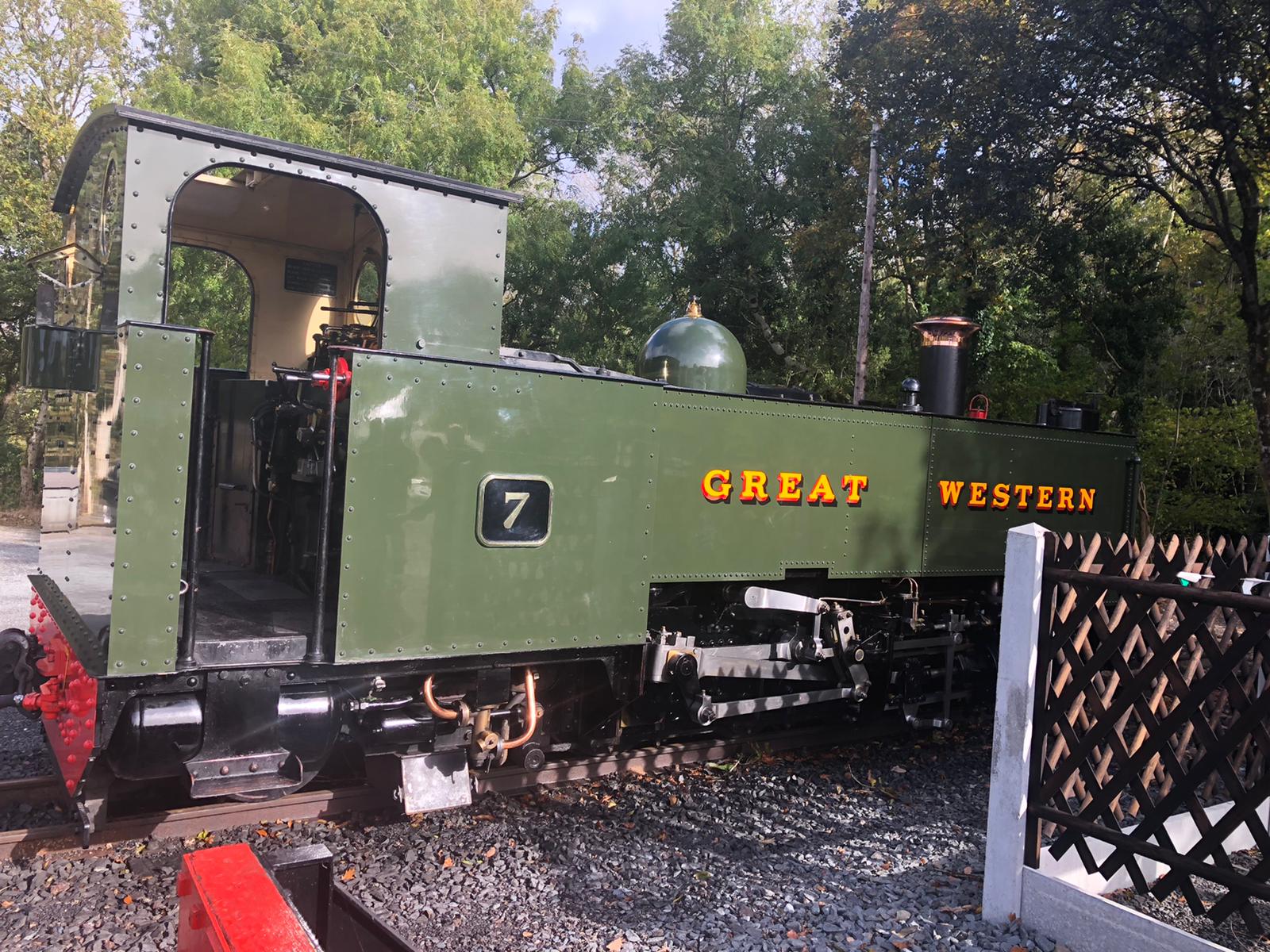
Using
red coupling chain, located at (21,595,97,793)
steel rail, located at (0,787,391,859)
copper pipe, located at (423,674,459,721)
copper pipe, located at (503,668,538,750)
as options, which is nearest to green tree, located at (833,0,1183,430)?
copper pipe, located at (503,668,538,750)

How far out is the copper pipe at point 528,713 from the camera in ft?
15.4

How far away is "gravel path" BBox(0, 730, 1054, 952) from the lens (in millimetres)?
3766

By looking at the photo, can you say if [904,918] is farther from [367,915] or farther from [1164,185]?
[1164,185]

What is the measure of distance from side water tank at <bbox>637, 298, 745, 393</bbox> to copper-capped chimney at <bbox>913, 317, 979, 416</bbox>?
1720 millimetres

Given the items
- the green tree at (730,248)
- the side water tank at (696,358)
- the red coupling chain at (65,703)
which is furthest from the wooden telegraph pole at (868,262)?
the red coupling chain at (65,703)

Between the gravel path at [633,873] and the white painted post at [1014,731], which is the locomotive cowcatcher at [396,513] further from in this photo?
the white painted post at [1014,731]

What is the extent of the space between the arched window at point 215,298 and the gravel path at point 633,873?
3106 millimetres

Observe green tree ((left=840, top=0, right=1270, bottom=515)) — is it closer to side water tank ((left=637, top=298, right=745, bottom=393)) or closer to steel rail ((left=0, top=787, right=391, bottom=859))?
side water tank ((left=637, top=298, right=745, bottom=393))

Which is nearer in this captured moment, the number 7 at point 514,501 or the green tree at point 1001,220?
the number 7 at point 514,501

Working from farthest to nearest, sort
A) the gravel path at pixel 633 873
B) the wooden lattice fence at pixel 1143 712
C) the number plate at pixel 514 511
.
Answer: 1. the number plate at pixel 514 511
2. the gravel path at pixel 633 873
3. the wooden lattice fence at pixel 1143 712

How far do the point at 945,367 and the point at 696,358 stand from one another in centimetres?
220

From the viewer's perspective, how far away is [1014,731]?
3.98 meters

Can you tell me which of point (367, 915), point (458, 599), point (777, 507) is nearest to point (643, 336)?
point (777, 507)

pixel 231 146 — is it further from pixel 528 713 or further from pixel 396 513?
pixel 528 713
